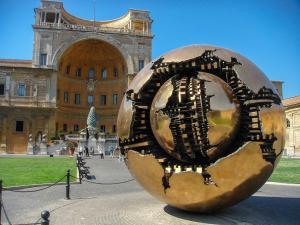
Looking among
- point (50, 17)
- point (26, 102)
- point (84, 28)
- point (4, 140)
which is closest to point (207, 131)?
point (4, 140)

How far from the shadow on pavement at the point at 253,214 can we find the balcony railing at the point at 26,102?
4489 centimetres

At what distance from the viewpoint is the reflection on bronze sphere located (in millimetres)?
5801

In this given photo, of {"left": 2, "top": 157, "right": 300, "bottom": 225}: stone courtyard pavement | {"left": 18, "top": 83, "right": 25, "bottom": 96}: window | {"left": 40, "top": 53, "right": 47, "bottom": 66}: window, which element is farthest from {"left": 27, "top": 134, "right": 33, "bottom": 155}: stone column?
{"left": 2, "top": 157, "right": 300, "bottom": 225}: stone courtyard pavement

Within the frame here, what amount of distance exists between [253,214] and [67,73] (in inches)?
2042

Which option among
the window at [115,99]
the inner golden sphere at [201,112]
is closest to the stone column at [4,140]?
the window at [115,99]

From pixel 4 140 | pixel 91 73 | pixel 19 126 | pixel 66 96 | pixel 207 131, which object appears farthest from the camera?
pixel 91 73

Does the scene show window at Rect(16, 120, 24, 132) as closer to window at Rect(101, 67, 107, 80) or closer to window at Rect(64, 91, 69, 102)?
window at Rect(64, 91, 69, 102)

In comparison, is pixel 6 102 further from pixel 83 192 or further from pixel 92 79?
pixel 83 192

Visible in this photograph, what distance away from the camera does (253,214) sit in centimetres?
729

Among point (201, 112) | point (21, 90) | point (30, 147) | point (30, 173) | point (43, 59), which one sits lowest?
point (30, 173)

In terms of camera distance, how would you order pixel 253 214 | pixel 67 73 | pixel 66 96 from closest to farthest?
pixel 253 214 < pixel 66 96 < pixel 67 73

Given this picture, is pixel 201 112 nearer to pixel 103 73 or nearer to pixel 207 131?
pixel 207 131

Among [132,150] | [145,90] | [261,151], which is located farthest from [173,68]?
[261,151]

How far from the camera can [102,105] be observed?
5725 cm
